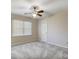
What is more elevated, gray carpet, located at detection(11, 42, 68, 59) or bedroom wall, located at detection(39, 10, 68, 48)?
bedroom wall, located at detection(39, 10, 68, 48)

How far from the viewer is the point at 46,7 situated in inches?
87.9

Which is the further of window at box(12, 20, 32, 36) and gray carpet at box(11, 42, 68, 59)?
gray carpet at box(11, 42, 68, 59)

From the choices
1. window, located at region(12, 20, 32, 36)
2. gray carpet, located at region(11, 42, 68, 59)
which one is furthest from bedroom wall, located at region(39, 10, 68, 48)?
window, located at region(12, 20, 32, 36)

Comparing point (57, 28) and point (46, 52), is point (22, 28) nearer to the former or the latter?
point (57, 28)

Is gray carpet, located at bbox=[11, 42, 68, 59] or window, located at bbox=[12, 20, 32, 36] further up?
window, located at bbox=[12, 20, 32, 36]

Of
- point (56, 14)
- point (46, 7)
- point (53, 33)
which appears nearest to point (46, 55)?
point (53, 33)

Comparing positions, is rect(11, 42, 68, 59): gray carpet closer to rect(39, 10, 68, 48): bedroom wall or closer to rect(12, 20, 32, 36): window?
rect(39, 10, 68, 48): bedroom wall

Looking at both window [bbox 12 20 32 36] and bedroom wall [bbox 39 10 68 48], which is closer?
window [bbox 12 20 32 36]

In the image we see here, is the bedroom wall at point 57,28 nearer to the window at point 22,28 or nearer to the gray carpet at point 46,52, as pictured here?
the gray carpet at point 46,52

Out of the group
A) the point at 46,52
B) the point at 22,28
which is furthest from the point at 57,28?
the point at 22,28
